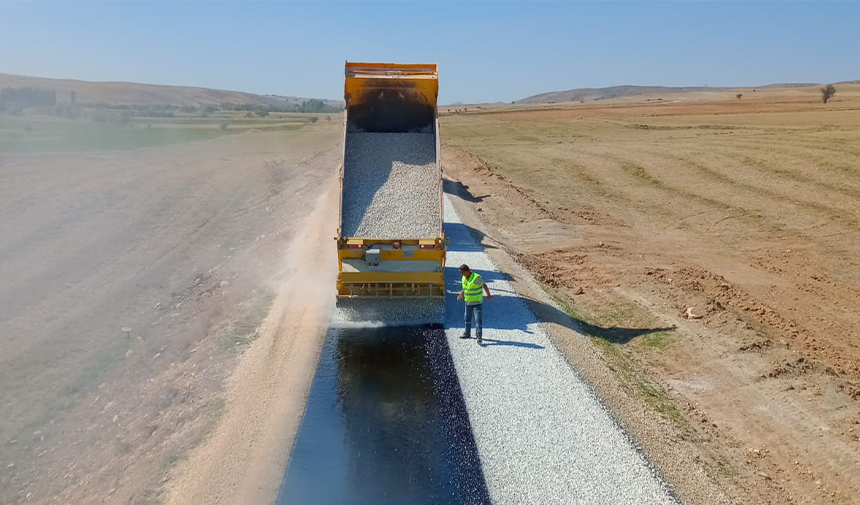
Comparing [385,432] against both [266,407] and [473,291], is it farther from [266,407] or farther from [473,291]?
[473,291]

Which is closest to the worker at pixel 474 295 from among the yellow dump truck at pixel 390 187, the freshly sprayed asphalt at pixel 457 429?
the freshly sprayed asphalt at pixel 457 429

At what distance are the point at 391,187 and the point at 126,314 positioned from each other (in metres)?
7.45

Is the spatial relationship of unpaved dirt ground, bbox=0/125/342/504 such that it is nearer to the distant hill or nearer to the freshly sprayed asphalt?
the freshly sprayed asphalt

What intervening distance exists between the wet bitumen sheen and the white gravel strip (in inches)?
10.6

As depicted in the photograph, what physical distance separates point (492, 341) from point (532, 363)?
1.13 meters

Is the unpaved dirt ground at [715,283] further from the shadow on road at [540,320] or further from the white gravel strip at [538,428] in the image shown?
the white gravel strip at [538,428]

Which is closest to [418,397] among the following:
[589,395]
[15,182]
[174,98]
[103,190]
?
[589,395]

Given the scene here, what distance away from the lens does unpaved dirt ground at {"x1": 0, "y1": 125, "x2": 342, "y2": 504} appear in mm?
8914

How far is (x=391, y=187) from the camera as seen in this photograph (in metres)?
12.9

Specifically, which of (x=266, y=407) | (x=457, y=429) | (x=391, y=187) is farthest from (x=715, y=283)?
(x=266, y=407)

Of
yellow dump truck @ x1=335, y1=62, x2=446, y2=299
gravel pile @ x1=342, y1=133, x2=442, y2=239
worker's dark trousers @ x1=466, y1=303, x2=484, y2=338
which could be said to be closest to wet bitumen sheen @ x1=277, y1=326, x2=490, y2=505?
worker's dark trousers @ x1=466, y1=303, x2=484, y2=338

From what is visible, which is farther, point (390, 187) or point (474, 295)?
point (390, 187)

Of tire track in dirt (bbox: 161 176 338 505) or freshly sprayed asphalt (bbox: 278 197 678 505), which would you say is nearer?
freshly sprayed asphalt (bbox: 278 197 678 505)

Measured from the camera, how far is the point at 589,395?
29.6 ft
